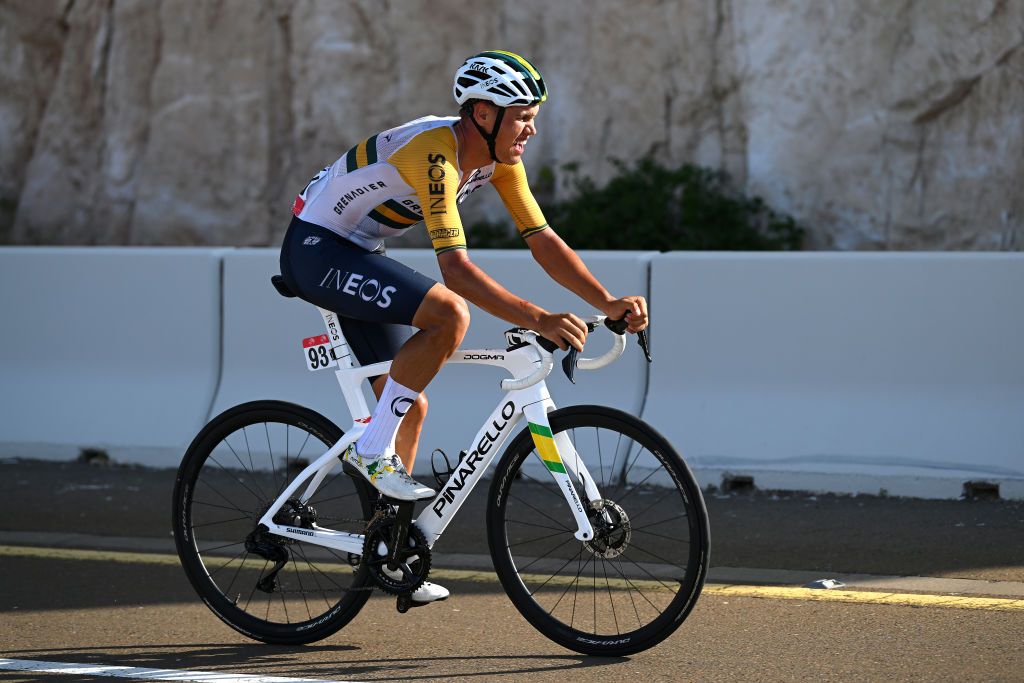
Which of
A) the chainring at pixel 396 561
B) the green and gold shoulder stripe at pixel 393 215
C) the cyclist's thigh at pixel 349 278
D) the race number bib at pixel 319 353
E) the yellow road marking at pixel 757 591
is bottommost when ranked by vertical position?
the yellow road marking at pixel 757 591

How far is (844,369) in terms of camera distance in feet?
25.8

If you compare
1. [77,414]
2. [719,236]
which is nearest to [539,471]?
[77,414]

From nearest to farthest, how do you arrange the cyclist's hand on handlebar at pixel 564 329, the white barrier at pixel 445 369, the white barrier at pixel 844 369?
the cyclist's hand on handlebar at pixel 564 329 → the white barrier at pixel 844 369 → the white barrier at pixel 445 369

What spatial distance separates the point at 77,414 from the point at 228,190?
17.7 feet

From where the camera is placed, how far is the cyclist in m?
4.90

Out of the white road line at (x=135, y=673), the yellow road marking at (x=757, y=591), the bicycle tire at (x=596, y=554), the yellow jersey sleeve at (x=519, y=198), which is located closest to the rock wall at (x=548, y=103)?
the yellow road marking at (x=757, y=591)

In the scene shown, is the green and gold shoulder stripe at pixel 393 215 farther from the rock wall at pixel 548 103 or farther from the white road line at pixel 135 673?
the rock wall at pixel 548 103

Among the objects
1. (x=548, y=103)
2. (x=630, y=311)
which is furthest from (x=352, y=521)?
(x=548, y=103)

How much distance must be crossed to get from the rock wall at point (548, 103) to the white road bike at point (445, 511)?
640 centimetres

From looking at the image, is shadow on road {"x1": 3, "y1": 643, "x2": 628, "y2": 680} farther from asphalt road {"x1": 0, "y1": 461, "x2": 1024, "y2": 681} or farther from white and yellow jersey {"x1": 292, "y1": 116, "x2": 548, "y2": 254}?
white and yellow jersey {"x1": 292, "y1": 116, "x2": 548, "y2": 254}

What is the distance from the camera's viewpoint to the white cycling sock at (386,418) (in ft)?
16.7

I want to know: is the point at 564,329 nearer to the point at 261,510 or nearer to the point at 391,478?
the point at 391,478

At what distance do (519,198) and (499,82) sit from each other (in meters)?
0.55

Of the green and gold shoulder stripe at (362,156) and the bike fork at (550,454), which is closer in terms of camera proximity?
the bike fork at (550,454)
